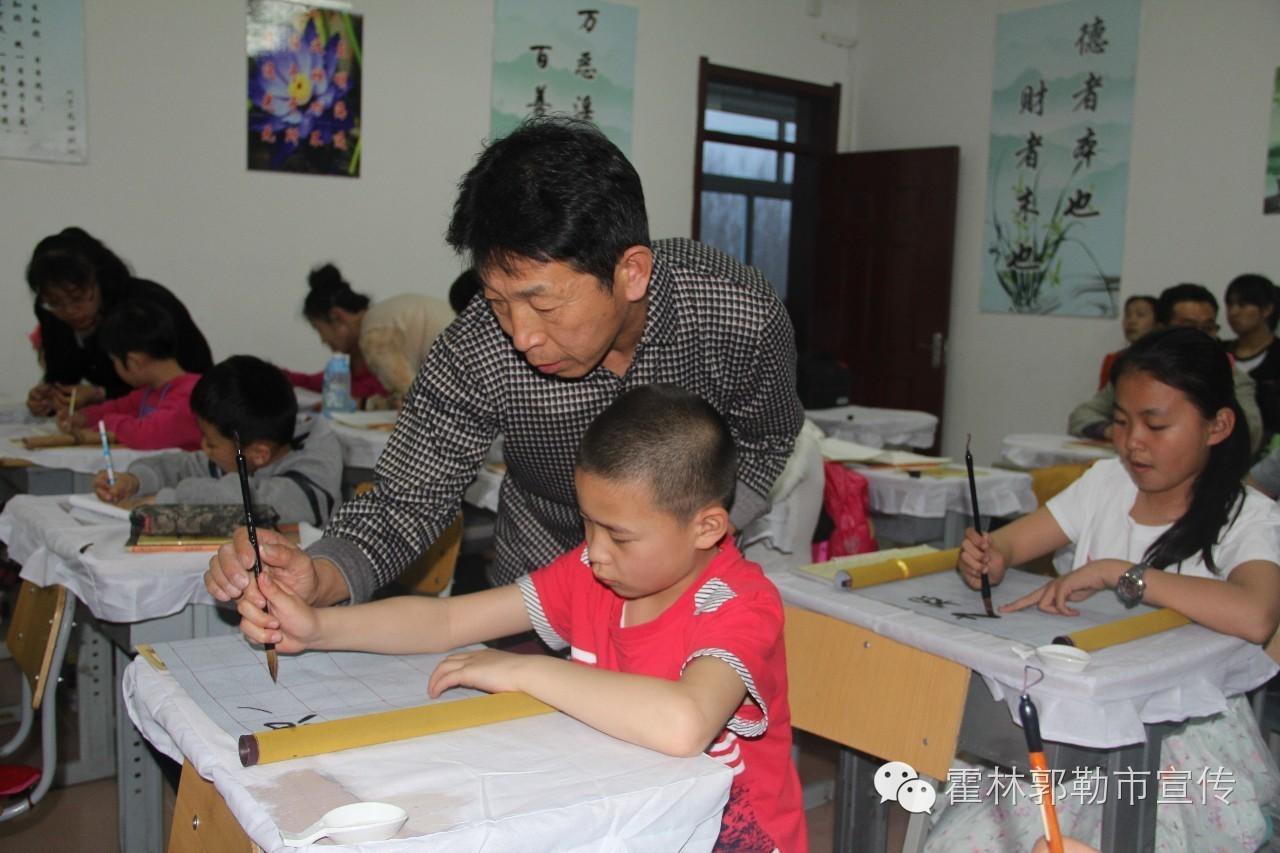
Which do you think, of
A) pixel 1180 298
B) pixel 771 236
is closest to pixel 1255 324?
pixel 1180 298

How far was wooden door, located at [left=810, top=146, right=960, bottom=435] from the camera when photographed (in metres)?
6.87

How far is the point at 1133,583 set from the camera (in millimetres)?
1692

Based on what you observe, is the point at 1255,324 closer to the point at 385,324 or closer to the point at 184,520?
the point at 385,324

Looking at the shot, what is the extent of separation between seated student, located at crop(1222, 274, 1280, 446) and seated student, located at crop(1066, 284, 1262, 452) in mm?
118

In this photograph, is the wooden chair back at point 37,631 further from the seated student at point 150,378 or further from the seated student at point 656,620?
the seated student at point 150,378

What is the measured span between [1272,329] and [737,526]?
4192mm

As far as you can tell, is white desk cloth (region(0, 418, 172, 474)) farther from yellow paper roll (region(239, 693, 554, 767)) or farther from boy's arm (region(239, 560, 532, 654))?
yellow paper roll (region(239, 693, 554, 767))

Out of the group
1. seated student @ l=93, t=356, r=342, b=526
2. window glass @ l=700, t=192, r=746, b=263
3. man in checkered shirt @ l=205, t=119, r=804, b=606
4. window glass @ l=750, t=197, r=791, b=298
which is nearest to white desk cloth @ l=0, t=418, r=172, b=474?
seated student @ l=93, t=356, r=342, b=526

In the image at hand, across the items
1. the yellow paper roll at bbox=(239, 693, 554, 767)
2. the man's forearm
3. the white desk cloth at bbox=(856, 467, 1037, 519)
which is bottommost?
the white desk cloth at bbox=(856, 467, 1037, 519)

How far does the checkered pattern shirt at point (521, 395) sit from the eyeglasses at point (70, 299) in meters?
2.58

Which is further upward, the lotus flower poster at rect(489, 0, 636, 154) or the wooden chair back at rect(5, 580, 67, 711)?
the lotus flower poster at rect(489, 0, 636, 154)

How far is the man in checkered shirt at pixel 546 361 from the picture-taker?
1.29 meters

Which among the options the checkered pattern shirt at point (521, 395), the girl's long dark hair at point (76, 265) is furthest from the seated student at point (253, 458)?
the girl's long dark hair at point (76, 265)

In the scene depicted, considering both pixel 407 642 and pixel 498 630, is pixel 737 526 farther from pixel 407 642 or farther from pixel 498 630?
pixel 407 642
